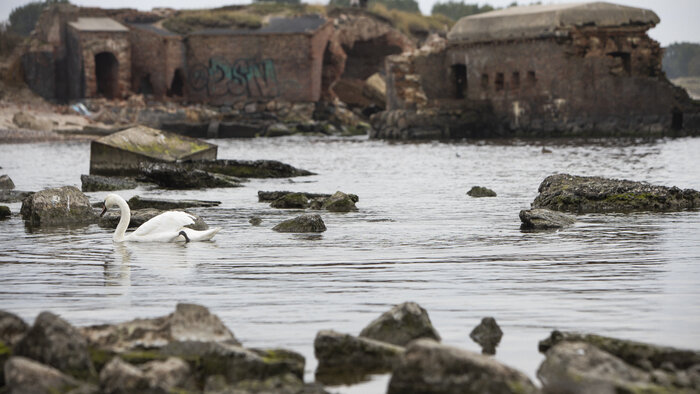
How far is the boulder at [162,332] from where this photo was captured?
5.36 meters

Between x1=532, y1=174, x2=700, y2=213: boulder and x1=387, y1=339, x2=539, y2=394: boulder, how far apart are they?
9180 millimetres

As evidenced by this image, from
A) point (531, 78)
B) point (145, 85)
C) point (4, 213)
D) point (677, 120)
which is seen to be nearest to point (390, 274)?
point (4, 213)

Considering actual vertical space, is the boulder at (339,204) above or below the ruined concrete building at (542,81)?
below

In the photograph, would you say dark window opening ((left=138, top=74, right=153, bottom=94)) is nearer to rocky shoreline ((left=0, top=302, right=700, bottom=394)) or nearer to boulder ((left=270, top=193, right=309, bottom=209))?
boulder ((left=270, top=193, right=309, bottom=209))

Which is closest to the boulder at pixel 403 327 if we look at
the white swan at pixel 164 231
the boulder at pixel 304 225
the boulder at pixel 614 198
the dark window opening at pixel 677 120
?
the white swan at pixel 164 231

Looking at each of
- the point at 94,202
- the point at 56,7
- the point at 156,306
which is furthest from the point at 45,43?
the point at 156,306

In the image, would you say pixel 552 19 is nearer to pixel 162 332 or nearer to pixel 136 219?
pixel 136 219

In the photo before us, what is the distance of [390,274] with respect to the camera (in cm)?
836

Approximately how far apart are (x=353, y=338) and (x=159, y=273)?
3.43 metres

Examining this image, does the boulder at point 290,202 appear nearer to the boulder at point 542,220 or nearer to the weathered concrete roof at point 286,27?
the boulder at point 542,220

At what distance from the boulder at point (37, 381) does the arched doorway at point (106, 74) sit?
53.5m

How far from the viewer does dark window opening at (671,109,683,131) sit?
39.7 m

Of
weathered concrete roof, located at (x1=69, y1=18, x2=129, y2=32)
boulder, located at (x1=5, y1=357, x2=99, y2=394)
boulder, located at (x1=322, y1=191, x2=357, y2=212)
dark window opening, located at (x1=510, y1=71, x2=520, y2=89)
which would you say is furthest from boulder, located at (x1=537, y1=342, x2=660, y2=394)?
weathered concrete roof, located at (x1=69, y1=18, x2=129, y2=32)

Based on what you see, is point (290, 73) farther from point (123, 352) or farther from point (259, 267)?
point (123, 352)
